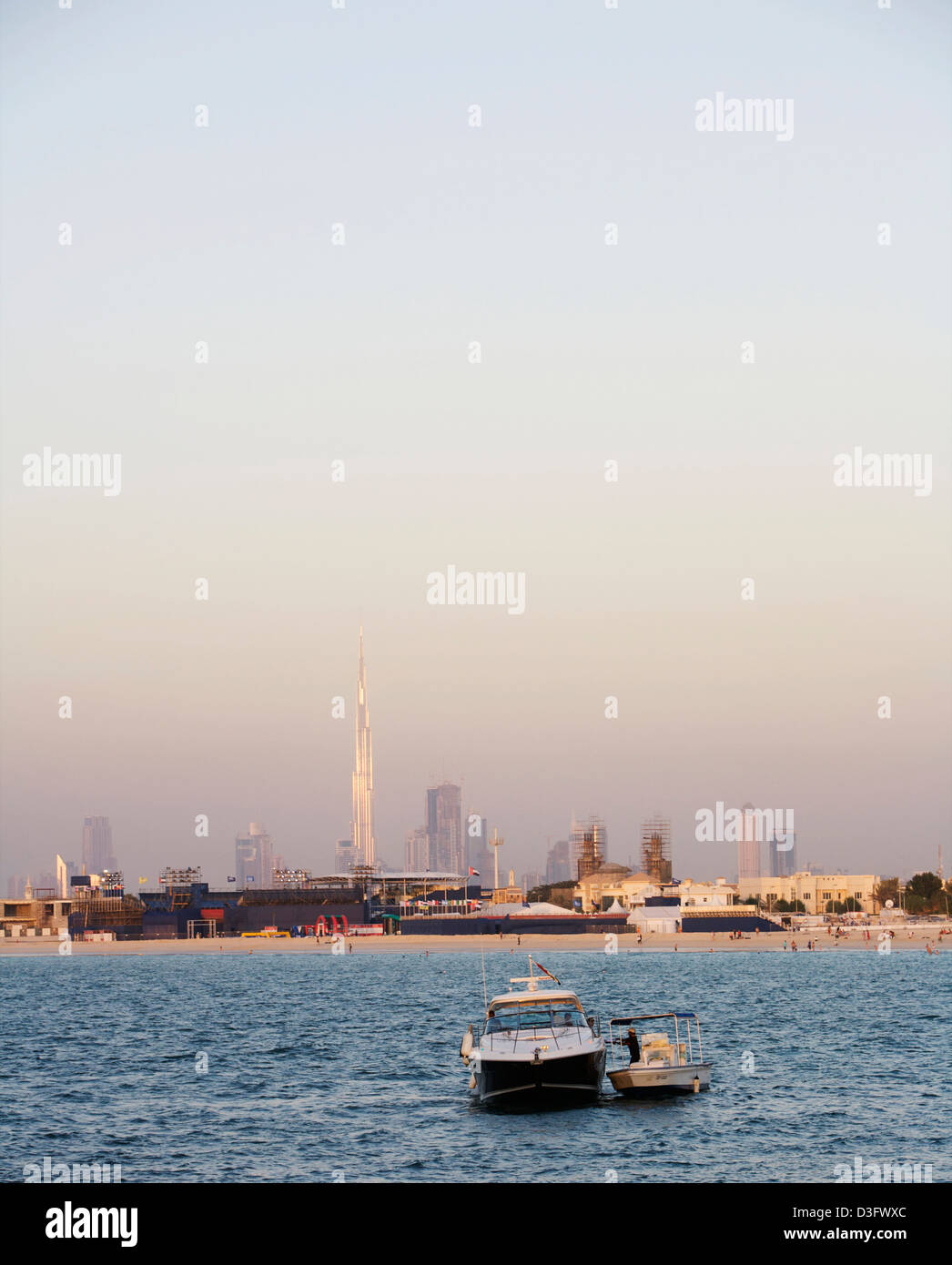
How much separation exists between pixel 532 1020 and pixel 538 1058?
7817mm

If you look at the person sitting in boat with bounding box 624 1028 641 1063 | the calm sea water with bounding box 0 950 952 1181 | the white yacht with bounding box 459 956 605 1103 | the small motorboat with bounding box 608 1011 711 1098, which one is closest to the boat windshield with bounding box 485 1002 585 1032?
the white yacht with bounding box 459 956 605 1103

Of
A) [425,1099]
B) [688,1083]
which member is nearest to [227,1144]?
[425,1099]

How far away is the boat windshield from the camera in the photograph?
192ft

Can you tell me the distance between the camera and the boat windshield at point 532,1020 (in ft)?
192

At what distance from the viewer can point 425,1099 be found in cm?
5784

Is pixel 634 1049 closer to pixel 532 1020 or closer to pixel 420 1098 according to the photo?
pixel 532 1020

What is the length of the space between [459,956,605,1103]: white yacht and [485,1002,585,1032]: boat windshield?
39 millimetres

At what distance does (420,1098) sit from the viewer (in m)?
58.2

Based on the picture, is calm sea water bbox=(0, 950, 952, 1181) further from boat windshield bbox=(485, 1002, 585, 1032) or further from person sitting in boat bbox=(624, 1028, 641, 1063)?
boat windshield bbox=(485, 1002, 585, 1032)

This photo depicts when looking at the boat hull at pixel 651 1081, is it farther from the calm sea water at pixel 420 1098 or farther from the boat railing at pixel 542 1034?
the boat railing at pixel 542 1034

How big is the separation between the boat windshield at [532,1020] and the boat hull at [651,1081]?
321cm
